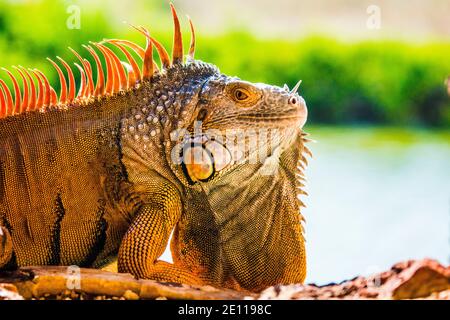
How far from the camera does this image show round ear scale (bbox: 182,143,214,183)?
10.5ft

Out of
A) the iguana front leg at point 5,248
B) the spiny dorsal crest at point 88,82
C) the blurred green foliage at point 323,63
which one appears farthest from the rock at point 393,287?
the blurred green foliage at point 323,63

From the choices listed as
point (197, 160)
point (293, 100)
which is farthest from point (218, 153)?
point (293, 100)

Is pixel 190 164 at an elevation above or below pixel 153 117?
below

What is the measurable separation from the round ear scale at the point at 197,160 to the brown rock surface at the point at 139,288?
573 mm

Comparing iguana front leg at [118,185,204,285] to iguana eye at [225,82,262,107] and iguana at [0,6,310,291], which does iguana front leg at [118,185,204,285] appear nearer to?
iguana at [0,6,310,291]

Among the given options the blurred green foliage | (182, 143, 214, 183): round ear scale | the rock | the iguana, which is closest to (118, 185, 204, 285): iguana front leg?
the iguana

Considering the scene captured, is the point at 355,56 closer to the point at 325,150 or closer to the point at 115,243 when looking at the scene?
the point at 325,150

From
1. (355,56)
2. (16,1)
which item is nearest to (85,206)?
(16,1)

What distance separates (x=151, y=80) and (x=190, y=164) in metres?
0.44

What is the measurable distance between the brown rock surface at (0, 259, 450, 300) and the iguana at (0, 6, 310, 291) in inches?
13.4

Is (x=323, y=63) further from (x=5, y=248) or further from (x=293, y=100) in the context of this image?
(x=5, y=248)

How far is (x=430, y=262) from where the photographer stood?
8.53ft

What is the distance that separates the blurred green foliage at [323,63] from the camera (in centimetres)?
977

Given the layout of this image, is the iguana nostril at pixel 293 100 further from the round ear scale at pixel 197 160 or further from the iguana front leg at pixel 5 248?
the iguana front leg at pixel 5 248
